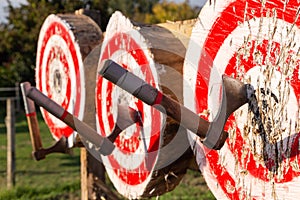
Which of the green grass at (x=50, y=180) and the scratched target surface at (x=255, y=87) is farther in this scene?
the green grass at (x=50, y=180)

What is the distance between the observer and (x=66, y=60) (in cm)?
247

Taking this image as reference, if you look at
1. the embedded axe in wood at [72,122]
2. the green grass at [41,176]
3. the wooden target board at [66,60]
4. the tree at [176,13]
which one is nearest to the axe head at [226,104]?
the embedded axe in wood at [72,122]

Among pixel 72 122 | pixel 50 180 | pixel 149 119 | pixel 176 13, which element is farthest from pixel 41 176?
pixel 149 119

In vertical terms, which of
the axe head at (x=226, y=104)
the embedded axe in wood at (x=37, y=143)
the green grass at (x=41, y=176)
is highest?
the axe head at (x=226, y=104)

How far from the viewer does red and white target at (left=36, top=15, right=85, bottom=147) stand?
7.67ft

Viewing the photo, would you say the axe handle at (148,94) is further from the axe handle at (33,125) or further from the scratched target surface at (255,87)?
the axe handle at (33,125)

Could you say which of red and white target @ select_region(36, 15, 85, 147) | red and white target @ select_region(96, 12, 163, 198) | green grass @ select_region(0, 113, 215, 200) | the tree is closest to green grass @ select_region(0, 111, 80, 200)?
green grass @ select_region(0, 113, 215, 200)

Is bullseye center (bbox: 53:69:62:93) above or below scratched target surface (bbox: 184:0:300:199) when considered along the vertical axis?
below

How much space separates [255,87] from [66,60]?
1365 millimetres

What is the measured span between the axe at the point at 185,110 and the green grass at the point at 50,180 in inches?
85.5

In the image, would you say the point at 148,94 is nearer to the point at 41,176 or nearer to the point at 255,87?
the point at 255,87

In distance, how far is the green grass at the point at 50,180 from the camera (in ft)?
16.2

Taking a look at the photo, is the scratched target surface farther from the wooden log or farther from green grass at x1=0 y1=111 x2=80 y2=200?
green grass at x1=0 y1=111 x2=80 y2=200

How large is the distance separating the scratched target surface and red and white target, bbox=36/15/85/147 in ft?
3.02
